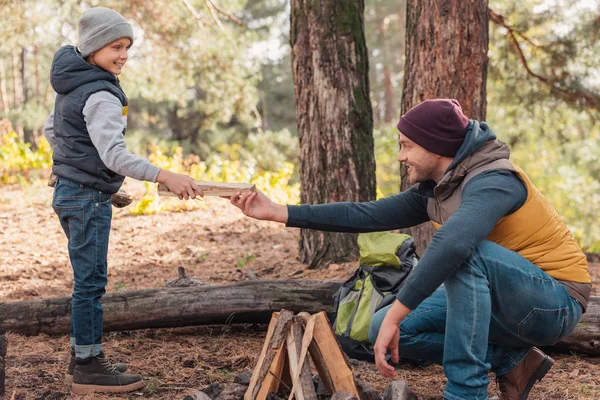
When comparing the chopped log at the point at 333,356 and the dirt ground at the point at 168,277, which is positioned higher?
the chopped log at the point at 333,356

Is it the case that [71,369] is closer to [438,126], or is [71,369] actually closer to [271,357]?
[271,357]

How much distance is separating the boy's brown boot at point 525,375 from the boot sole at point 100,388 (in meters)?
1.81

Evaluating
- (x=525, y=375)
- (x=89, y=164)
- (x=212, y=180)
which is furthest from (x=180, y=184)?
(x=212, y=180)

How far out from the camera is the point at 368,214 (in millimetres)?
3262

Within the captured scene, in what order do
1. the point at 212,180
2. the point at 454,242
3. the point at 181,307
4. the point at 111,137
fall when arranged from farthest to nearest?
the point at 212,180 < the point at 181,307 < the point at 111,137 < the point at 454,242

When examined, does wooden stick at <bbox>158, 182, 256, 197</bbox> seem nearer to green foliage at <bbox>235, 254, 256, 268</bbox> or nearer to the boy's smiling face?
the boy's smiling face

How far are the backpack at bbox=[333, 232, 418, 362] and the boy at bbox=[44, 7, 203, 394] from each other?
4.02ft

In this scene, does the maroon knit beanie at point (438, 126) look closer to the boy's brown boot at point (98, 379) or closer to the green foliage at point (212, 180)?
the boy's brown boot at point (98, 379)

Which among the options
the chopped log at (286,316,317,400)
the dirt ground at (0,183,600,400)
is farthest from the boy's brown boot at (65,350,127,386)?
the chopped log at (286,316,317,400)

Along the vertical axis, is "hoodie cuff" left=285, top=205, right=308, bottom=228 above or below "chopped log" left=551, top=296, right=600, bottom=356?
above

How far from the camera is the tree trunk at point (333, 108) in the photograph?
5.71m

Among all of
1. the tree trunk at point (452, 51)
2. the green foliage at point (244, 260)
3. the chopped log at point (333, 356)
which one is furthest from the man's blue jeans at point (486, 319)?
the green foliage at point (244, 260)

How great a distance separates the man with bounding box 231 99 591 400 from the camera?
8.28ft

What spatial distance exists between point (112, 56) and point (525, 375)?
8.08 ft
